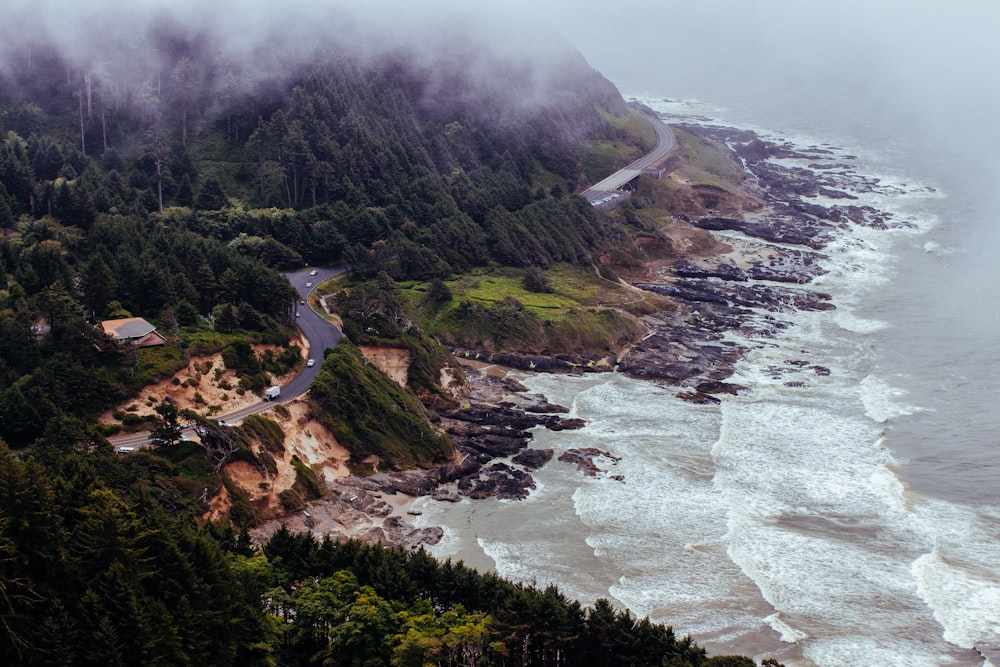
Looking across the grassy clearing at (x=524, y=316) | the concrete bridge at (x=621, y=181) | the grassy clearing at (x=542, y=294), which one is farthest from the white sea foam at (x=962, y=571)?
the concrete bridge at (x=621, y=181)

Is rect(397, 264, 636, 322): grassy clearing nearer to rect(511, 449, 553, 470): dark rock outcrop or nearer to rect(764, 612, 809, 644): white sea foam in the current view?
rect(511, 449, 553, 470): dark rock outcrop

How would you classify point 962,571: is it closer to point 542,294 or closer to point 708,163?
point 542,294

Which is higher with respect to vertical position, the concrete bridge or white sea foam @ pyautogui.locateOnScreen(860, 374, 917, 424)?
the concrete bridge

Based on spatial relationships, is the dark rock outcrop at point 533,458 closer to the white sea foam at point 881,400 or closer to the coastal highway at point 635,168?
the white sea foam at point 881,400

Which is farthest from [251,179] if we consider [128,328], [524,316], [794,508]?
[794,508]

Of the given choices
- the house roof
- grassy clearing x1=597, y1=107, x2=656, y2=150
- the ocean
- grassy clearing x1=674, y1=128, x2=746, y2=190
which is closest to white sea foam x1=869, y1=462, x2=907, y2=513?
the ocean
